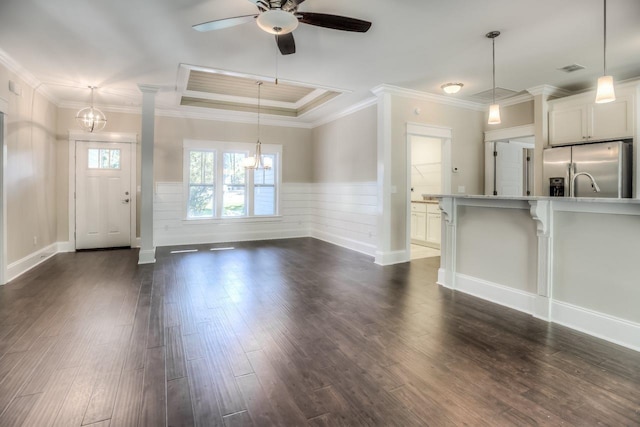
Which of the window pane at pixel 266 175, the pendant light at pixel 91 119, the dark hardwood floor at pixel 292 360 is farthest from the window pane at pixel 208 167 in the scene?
the dark hardwood floor at pixel 292 360

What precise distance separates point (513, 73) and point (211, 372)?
5.11m

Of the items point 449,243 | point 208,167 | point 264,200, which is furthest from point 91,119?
point 449,243

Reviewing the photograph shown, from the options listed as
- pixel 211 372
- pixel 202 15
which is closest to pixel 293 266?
pixel 211 372

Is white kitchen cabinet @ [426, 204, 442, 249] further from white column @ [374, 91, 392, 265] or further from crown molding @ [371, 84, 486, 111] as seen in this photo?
crown molding @ [371, 84, 486, 111]

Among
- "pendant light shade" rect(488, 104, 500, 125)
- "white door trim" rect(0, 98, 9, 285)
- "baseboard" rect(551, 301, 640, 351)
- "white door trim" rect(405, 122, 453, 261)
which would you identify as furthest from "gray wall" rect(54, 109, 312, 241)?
"baseboard" rect(551, 301, 640, 351)

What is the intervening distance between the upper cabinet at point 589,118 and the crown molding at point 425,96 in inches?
49.4

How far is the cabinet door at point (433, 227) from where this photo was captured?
666 cm

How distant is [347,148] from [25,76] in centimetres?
513

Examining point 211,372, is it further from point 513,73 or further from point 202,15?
point 513,73

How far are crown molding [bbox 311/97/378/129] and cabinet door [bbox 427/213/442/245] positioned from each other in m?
2.64

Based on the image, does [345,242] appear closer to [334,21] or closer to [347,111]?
[347,111]

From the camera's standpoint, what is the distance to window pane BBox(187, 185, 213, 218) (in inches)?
276

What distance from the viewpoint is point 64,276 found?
14.5 feet

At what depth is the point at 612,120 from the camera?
4.48m
